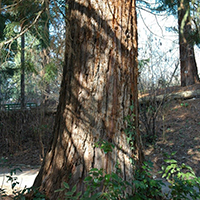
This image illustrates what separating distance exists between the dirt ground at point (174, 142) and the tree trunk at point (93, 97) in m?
3.02

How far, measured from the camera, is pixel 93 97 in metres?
2.48

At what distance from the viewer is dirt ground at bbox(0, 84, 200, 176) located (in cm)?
551

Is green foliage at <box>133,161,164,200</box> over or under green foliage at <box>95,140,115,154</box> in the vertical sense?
under

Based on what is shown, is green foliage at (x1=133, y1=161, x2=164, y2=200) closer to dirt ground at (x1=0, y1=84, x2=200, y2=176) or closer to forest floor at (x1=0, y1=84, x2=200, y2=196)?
forest floor at (x1=0, y1=84, x2=200, y2=196)

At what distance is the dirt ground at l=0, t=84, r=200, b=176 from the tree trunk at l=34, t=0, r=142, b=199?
302cm

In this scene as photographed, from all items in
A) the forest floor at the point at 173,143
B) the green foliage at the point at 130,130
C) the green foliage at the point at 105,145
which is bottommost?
the forest floor at the point at 173,143

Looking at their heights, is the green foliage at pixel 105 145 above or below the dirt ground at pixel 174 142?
above

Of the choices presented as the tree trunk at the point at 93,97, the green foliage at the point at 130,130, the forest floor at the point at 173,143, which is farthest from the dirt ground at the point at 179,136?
the tree trunk at the point at 93,97

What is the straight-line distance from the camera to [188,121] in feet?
24.0

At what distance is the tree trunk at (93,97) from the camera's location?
2426 millimetres

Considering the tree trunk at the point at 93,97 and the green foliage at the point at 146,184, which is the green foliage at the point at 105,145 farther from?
the green foliage at the point at 146,184

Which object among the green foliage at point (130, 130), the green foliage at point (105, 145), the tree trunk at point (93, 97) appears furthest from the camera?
the green foliage at point (130, 130)

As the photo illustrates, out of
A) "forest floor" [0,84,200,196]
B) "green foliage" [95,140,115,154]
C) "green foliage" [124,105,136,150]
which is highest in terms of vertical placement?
"green foliage" [124,105,136,150]

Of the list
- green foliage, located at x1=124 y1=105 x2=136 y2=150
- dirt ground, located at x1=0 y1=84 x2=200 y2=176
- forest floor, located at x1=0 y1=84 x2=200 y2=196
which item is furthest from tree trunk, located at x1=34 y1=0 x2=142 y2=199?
dirt ground, located at x1=0 y1=84 x2=200 y2=176
